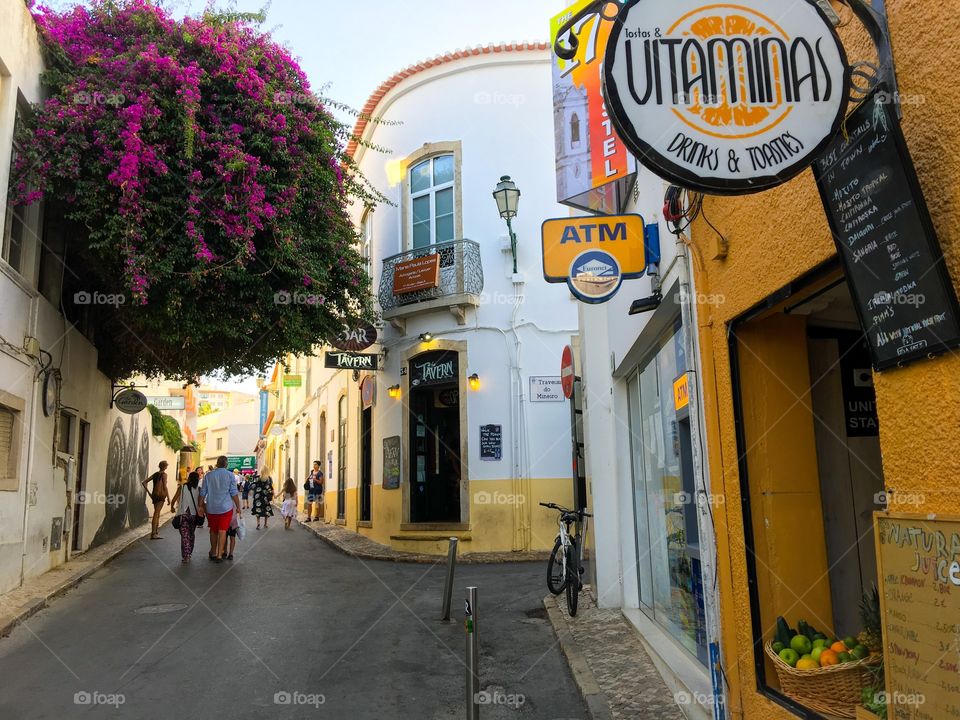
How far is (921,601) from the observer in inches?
109

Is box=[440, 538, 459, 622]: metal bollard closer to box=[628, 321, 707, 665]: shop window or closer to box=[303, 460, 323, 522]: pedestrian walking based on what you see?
box=[628, 321, 707, 665]: shop window

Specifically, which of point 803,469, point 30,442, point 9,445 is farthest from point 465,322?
point 803,469

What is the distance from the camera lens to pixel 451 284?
51.6 ft

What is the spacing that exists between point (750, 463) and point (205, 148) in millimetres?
8241

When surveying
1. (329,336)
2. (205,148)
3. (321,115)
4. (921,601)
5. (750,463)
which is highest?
(321,115)

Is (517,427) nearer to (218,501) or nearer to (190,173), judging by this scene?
(218,501)

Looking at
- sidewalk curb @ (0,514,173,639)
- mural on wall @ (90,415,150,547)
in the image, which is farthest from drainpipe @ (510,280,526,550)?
mural on wall @ (90,415,150,547)

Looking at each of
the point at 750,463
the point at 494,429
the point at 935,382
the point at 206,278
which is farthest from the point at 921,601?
the point at 494,429

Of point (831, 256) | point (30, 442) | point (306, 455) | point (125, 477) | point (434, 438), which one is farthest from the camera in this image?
point (306, 455)

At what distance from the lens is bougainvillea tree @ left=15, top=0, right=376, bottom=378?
372 inches

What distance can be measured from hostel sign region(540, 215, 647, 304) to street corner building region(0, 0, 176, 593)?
258 inches

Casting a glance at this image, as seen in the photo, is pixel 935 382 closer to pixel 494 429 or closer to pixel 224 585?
pixel 224 585

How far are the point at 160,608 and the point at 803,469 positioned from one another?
25.1 feet

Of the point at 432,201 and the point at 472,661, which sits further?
the point at 432,201
